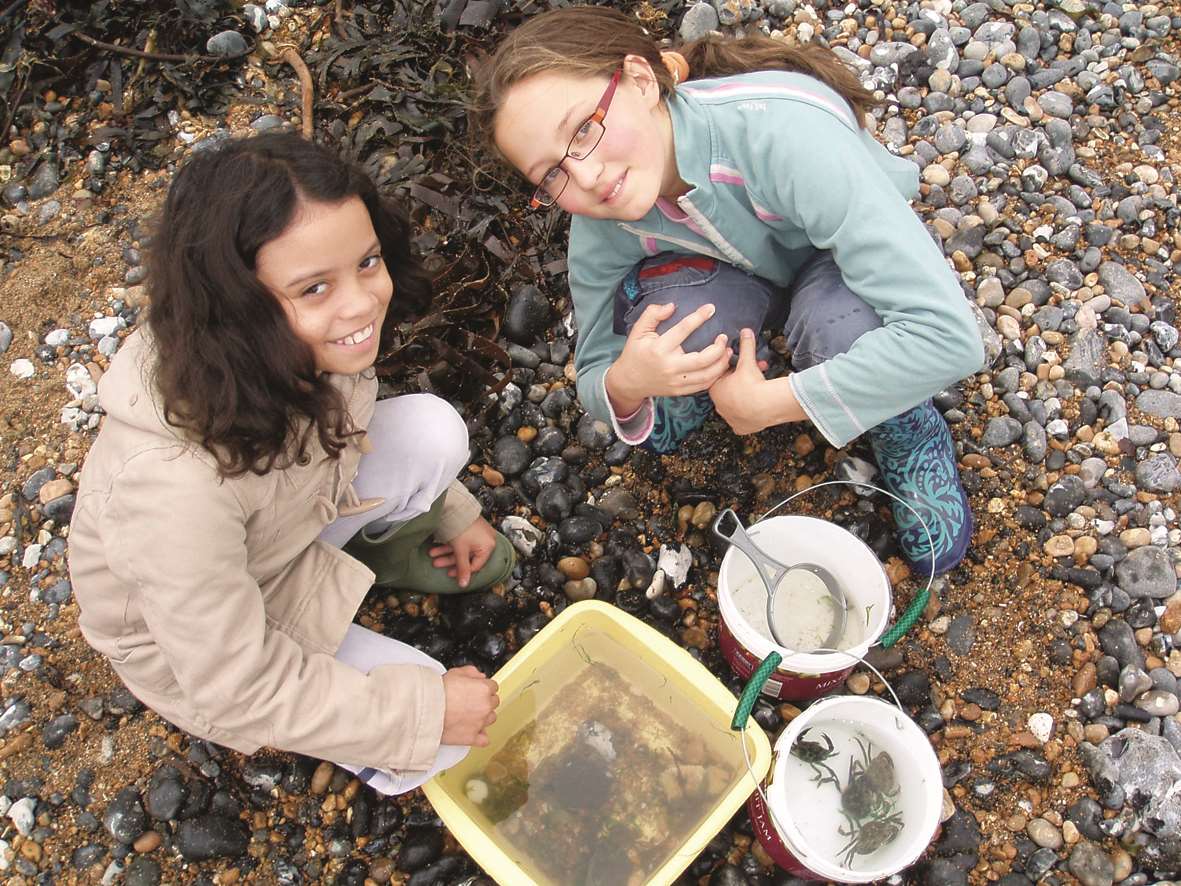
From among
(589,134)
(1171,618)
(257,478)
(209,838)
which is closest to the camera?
(257,478)

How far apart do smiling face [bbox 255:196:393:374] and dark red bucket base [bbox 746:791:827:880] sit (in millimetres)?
1272

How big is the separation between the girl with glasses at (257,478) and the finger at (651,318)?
0.53 meters

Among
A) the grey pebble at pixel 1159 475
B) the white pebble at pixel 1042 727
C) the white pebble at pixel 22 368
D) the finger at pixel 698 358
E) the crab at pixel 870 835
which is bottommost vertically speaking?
the crab at pixel 870 835

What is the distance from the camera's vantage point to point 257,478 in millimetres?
1704

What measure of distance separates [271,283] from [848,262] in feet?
3.75

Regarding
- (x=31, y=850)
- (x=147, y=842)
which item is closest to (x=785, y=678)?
(x=147, y=842)

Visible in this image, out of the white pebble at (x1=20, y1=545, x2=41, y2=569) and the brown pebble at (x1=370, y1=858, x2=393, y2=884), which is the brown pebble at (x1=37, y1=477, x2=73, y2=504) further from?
the brown pebble at (x1=370, y1=858, x2=393, y2=884)

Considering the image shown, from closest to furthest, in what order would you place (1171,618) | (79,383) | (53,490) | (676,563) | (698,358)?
(698,358), (1171,618), (676,563), (53,490), (79,383)

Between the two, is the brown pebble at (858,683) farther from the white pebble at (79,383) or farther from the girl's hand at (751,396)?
the white pebble at (79,383)

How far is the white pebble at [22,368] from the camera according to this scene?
283cm

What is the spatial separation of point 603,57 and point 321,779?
68.4 inches

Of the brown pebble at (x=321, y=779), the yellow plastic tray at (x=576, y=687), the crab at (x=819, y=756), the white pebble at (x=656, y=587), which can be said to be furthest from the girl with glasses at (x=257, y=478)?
the crab at (x=819, y=756)

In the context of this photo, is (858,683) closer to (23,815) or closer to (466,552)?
(466,552)

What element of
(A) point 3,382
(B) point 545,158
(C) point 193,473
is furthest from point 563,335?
(A) point 3,382
